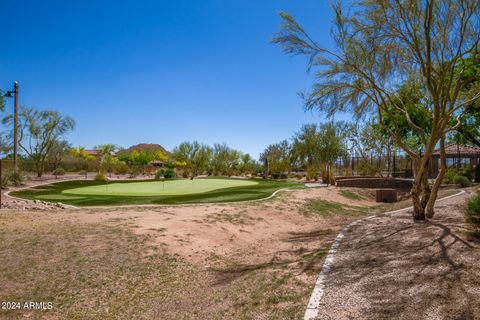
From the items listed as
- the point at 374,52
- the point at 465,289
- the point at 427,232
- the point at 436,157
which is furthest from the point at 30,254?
the point at 436,157

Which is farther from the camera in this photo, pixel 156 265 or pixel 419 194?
pixel 419 194

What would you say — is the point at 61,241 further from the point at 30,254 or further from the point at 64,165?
the point at 64,165

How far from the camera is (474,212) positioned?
18.1 ft

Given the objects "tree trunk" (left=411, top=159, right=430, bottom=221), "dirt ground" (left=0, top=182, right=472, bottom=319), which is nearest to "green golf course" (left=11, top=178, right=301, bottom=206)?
"dirt ground" (left=0, top=182, right=472, bottom=319)

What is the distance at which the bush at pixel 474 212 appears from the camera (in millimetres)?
5457

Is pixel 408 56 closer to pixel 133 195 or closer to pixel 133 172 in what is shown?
pixel 133 195

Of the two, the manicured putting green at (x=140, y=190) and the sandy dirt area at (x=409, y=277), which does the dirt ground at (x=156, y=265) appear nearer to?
the sandy dirt area at (x=409, y=277)

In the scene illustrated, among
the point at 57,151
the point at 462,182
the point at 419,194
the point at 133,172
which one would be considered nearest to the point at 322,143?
the point at 462,182

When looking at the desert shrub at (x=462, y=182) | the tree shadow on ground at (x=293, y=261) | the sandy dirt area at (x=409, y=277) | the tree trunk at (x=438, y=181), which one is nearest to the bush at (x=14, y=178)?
the tree shadow on ground at (x=293, y=261)

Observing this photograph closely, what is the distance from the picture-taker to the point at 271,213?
1175 centimetres

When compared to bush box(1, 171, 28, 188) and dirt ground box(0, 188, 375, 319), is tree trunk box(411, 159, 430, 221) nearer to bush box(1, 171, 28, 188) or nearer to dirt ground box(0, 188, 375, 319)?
dirt ground box(0, 188, 375, 319)

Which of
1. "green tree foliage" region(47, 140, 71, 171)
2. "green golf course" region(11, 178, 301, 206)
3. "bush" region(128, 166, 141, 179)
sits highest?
"green tree foliage" region(47, 140, 71, 171)

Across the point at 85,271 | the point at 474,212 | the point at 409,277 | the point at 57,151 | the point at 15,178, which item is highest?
the point at 57,151

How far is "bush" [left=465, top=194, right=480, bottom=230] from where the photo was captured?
5457mm
